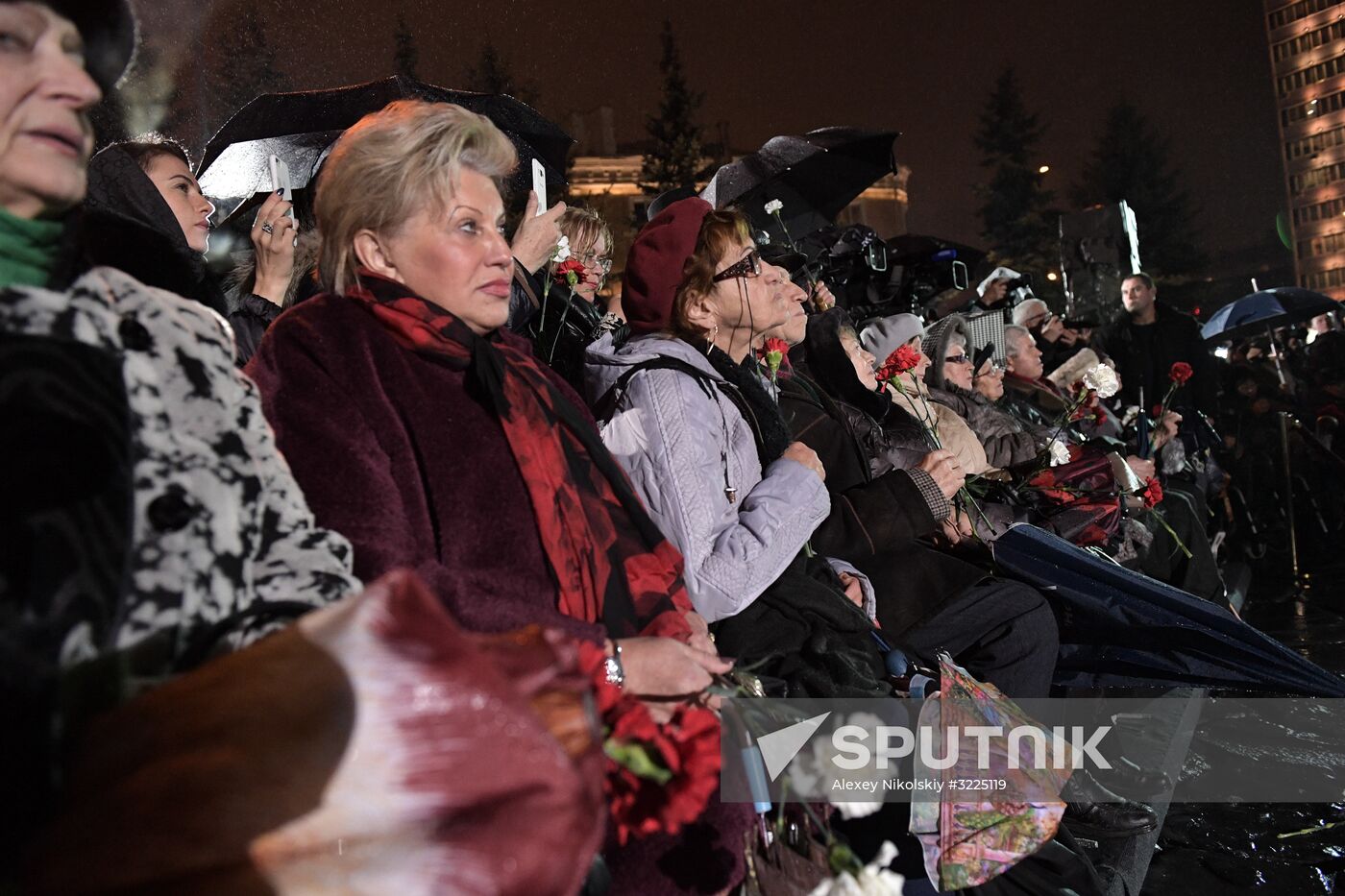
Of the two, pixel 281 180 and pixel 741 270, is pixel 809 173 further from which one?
pixel 281 180

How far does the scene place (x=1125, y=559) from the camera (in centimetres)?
574

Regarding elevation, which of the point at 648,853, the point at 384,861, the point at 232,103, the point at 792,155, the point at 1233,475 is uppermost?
the point at 232,103

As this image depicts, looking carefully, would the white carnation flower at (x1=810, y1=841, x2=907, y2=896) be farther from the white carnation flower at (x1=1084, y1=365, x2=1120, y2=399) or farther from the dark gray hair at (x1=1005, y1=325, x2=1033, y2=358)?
the dark gray hair at (x1=1005, y1=325, x2=1033, y2=358)

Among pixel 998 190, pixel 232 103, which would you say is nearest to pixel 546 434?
pixel 232 103

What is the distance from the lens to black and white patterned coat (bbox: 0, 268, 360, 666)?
49.1 inches

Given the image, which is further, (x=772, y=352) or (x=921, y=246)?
(x=921, y=246)

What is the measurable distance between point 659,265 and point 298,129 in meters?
1.98

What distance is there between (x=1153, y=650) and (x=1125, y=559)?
179 cm

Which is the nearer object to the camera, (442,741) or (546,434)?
(442,741)

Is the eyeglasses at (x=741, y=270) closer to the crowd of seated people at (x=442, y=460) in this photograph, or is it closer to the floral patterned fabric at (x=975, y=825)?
the crowd of seated people at (x=442, y=460)

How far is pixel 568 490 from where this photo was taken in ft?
7.23

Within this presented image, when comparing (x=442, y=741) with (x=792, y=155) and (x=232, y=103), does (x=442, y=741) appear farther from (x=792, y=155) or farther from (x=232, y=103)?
(x=232, y=103)

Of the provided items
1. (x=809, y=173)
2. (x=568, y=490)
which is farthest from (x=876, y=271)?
(x=568, y=490)

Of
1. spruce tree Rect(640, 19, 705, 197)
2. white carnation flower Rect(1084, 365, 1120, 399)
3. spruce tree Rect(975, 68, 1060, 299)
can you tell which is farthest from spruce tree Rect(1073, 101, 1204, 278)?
white carnation flower Rect(1084, 365, 1120, 399)
